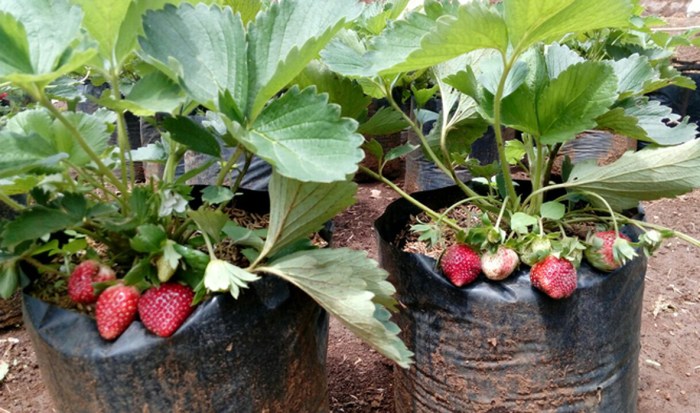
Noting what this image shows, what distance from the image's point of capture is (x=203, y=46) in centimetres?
Answer: 65

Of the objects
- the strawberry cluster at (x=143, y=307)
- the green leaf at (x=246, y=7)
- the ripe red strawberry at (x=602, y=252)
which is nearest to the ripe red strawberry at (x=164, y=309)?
the strawberry cluster at (x=143, y=307)

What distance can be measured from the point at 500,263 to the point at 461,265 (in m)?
0.06

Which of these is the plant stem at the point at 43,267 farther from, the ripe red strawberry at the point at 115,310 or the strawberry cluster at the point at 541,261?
the strawberry cluster at the point at 541,261

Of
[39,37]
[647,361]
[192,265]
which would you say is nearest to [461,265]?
[192,265]

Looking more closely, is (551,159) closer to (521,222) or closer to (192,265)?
(521,222)

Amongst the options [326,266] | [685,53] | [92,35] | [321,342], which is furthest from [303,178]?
[685,53]

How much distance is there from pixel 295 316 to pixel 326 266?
0.51 feet

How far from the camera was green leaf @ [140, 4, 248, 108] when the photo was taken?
62cm

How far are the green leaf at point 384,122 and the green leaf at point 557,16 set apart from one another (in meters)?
0.26

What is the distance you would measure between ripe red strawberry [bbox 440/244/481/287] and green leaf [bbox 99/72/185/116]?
0.47 m

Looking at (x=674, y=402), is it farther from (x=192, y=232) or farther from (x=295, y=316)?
(x=192, y=232)

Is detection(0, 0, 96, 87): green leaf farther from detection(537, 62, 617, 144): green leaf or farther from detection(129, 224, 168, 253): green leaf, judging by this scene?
detection(537, 62, 617, 144): green leaf

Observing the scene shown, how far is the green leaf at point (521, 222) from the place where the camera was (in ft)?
2.90

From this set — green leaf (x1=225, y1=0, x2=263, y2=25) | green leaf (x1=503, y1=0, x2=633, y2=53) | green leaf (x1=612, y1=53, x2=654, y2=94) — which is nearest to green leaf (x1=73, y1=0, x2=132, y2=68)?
green leaf (x1=225, y1=0, x2=263, y2=25)
